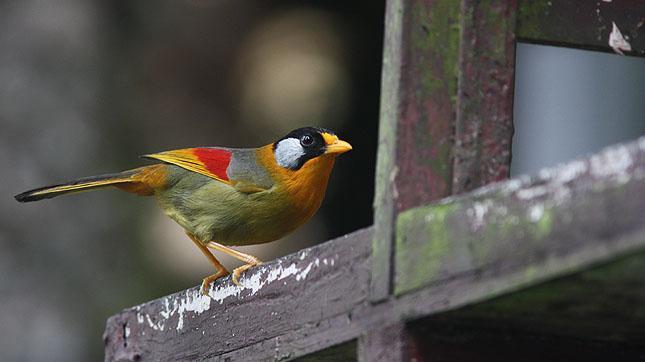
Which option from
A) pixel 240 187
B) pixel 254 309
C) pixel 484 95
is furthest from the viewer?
pixel 240 187

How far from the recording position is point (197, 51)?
7289 mm

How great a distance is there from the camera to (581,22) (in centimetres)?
294

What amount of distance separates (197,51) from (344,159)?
3.52 ft

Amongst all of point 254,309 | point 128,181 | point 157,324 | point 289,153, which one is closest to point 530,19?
point 254,309

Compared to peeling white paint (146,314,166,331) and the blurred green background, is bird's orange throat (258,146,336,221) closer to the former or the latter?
peeling white paint (146,314,166,331)

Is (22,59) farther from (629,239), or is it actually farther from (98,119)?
(629,239)

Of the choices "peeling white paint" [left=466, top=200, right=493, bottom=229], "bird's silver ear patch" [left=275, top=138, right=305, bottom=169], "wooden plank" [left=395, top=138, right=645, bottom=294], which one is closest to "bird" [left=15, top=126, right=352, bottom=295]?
"bird's silver ear patch" [left=275, top=138, right=305, bottom=169]

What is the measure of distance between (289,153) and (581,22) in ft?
6.73

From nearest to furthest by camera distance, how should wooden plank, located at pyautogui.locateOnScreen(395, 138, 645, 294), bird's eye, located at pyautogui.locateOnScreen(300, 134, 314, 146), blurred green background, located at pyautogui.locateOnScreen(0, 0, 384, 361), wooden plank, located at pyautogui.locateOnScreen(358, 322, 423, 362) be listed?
wooden plank, located at pyautogui.locateOnScreen(395, 138, 645, 294) < wooden plank, located at pyautogui.locateOnScreen(358, 322, 423, 362) < bird's eye, located at pyautogui.locateOnScreen(300, 134, 314, 146) < blurred green background, located at pyautogui.locateOnScreen(0, 0, 384, 361)

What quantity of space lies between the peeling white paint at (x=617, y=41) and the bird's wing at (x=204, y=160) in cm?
198

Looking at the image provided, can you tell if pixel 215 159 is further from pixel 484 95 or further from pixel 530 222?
pixel 530 222

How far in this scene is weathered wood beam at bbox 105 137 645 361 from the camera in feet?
6.86

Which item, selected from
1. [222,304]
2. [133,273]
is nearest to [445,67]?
[222,304]

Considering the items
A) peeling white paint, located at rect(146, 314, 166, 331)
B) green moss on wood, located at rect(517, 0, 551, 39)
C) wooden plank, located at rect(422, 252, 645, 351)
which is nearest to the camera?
wooden plank, located at rect(422, 252, 645, 351)
